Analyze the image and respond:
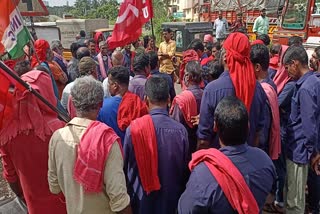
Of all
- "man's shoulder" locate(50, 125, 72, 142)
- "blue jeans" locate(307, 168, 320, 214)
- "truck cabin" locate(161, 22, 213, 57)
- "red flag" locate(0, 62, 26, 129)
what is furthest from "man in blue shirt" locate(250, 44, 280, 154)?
A: "truck cabin" locate(161, 22, 213, 57)

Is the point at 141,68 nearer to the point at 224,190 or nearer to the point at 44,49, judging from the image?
→ the point at 44,49

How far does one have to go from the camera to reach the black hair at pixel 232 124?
1816 mm

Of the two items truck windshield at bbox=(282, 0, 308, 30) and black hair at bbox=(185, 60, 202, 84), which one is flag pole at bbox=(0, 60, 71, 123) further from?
truck windshield at bbox=(282, 0, 308, 30)

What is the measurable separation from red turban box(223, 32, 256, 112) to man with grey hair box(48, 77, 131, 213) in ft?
3.88

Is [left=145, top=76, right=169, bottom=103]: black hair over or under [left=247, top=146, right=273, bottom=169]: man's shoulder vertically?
over

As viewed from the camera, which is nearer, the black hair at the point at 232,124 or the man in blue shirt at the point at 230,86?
the black hair at the point at 232,124

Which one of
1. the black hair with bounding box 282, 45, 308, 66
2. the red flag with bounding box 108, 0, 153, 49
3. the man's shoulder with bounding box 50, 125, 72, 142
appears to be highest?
the red flag with bounding box 108, 0, 153, 49

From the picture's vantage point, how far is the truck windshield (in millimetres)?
8531

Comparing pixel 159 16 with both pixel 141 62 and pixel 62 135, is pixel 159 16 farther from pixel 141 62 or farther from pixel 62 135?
pixel 62 135

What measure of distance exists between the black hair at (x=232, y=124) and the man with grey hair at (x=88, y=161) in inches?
25.3

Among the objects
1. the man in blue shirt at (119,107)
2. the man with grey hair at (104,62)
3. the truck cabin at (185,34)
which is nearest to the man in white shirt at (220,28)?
the truck cabin at (185,34)

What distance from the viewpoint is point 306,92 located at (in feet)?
9.29

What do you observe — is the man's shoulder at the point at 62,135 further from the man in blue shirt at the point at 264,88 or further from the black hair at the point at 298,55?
the black hair at the point at 298,55

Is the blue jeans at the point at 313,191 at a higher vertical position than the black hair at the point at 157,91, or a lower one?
lower
